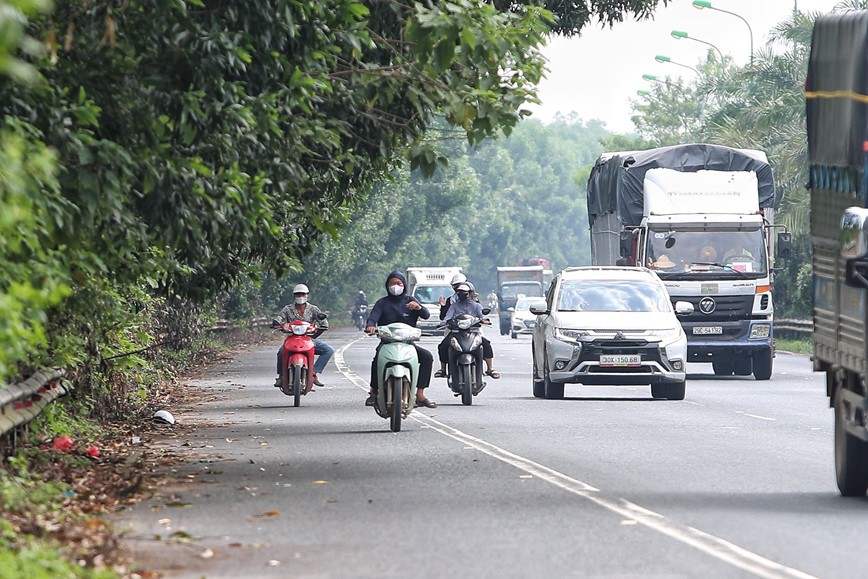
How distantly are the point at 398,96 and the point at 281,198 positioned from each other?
1534 millimetres

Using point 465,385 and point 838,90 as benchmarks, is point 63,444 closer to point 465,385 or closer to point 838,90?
point 838,90

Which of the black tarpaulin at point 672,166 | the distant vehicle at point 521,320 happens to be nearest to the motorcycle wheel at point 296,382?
the black tarpaulin at point 672,166

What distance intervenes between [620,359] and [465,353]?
7.04 feet

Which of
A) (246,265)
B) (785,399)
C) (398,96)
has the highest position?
(398,96)

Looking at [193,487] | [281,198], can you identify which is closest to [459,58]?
[281,198]

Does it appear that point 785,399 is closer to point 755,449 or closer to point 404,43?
point 755,449

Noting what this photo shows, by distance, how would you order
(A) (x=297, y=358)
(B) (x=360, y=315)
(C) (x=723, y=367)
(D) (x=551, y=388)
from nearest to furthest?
(A) (x=297, y=358)
(D) (x=551, y=388)
(C) (x=723, y=367)
(B) (x=360, y=315)

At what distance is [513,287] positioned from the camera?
8450 cm

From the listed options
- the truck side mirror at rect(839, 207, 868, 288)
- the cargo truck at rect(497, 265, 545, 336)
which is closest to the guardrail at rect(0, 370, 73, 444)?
the truck side mirror at rect(839, 207, 868, 288)

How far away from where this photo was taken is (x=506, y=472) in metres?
14.1

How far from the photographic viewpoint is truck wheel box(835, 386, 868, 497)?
1228 cm

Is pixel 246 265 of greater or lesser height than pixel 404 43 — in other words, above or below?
below

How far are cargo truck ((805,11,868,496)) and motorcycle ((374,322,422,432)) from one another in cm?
608

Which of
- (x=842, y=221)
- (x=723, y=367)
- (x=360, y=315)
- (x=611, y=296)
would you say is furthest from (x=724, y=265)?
(x=360, y=315)
